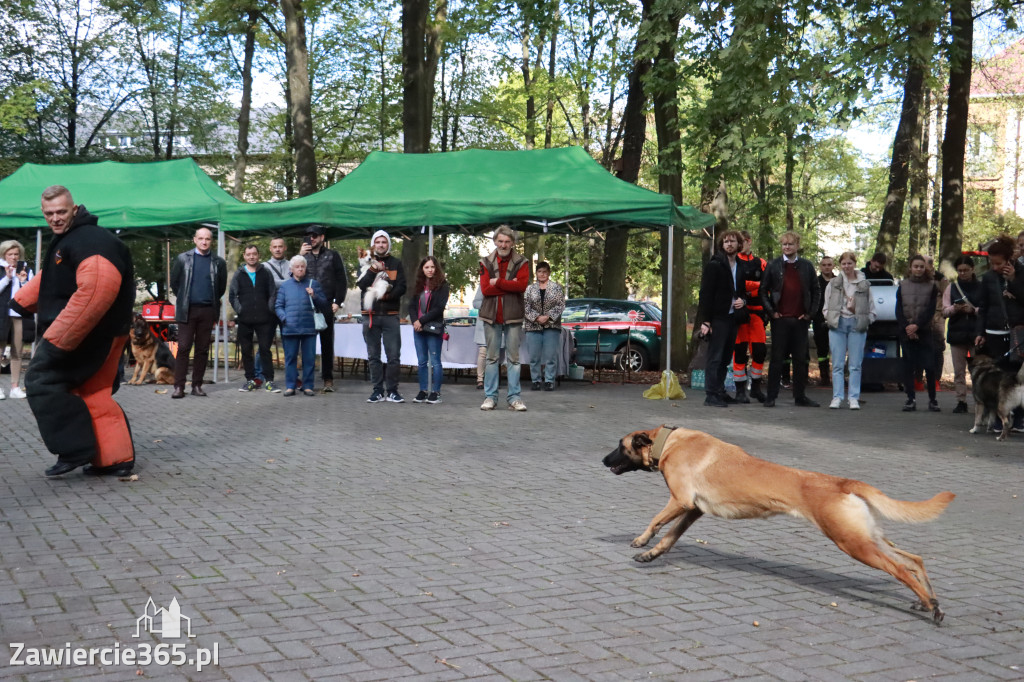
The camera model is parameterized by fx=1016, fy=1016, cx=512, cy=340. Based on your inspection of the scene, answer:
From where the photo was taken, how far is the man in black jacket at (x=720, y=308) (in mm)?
13195

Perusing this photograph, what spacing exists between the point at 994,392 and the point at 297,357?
8.72 meters

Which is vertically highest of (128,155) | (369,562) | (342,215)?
(128,155)

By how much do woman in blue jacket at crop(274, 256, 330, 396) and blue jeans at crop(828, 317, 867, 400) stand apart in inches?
274

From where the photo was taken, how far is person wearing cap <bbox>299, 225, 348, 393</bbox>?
48.4 feet

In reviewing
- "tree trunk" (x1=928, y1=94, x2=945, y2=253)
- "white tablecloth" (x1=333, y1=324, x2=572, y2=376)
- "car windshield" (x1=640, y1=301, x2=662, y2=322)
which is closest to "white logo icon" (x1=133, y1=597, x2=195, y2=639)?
"white tablecloth" (x1=333, y1=324, x2=572, y2=376)

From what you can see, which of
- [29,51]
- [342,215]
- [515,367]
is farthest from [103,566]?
[29,51]

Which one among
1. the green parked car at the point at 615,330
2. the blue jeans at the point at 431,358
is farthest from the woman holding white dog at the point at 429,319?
the green parked car at the point at 615,330

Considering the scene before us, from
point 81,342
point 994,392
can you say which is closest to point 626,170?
point 994,392

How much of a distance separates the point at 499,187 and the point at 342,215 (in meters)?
2.50

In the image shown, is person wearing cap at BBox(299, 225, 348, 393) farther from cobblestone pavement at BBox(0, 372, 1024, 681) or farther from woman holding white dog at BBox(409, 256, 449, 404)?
cobblestone pavement at BBox(0, 372, 1024, 681)

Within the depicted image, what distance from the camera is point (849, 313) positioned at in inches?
512

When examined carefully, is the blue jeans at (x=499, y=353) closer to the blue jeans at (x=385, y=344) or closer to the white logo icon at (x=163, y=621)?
the blue jeans at (x=385, y=344)

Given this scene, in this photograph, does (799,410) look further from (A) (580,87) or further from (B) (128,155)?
(B) (128,155)

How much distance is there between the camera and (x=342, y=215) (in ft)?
50.9
